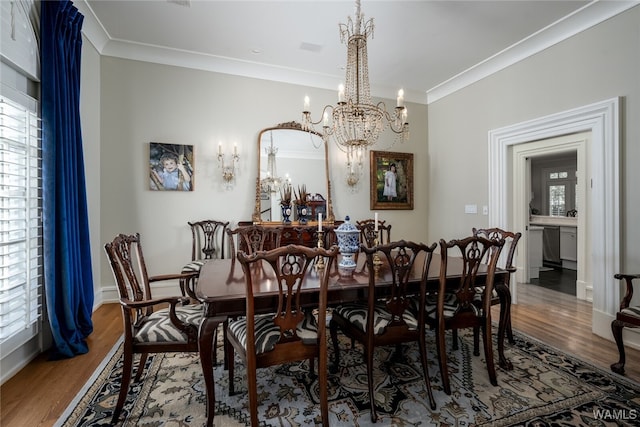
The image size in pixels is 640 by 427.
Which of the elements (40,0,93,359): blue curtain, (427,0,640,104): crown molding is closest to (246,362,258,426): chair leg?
(40,0,93,359): blue curtain

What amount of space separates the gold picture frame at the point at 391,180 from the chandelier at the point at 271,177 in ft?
4.97

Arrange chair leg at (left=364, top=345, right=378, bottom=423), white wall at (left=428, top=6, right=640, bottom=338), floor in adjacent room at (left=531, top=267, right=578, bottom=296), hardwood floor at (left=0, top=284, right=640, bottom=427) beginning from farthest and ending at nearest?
floor in adjacent room at (left=531, top=267, right=578, bottom=296)
white wall at (left=428, top=6, right=640, bottom=338)
hardwood floor at (left=0, top=284, right=640, bottom=427)
chair leg at (left=364, top=345, right=378, bottom=423)

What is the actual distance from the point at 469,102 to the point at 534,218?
3883 mm

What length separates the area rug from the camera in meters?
1.68

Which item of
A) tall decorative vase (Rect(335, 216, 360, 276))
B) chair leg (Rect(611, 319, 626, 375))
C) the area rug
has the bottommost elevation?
the area rug

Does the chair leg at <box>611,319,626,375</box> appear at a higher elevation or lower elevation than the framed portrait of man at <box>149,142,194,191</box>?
lower

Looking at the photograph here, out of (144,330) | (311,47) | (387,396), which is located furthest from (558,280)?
(144,330)

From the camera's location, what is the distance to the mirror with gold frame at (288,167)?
4086 millimetres

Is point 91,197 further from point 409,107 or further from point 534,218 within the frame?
point 534,218

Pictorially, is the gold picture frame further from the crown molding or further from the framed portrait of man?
the framed portrait of man

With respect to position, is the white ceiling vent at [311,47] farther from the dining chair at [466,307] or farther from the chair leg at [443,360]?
the chair leg at [443,360]

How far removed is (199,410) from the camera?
5.77 feet

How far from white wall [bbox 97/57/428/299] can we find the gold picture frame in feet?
4.17

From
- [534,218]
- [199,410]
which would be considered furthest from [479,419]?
[534,218]
